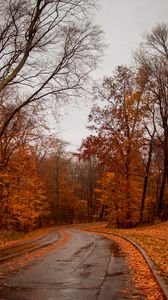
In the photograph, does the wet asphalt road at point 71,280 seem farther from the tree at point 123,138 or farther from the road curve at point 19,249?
the tree at point 123,138

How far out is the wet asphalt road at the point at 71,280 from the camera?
846cm

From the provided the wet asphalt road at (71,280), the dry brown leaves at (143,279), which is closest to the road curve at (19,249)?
the wet asphalt road at (71,280)

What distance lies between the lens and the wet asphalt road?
846 cm

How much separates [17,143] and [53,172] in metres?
48.2

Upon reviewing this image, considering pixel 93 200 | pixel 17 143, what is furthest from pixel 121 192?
pixel 93 200

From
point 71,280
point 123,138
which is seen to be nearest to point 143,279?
point 71,280

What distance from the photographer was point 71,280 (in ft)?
33.6

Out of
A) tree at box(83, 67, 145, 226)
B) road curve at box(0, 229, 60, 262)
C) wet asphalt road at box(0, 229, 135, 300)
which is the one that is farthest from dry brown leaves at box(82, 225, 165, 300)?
tree at box(83, 67, 145, 226)

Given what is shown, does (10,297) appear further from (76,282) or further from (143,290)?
(143,290)

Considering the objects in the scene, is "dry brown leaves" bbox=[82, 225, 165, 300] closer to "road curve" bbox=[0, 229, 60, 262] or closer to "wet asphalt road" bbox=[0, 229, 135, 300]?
"wet asphalt road" bbox=[0, 229, 135, 300]

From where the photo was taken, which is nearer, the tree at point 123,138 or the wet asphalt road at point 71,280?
the wet asphalt road at point 71,280

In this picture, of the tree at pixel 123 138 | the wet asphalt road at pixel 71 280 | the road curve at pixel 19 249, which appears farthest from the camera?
the tree at pixel 123 138

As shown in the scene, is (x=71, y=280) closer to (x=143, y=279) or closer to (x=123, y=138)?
(x=143, y=279)

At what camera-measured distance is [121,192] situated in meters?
40.9
